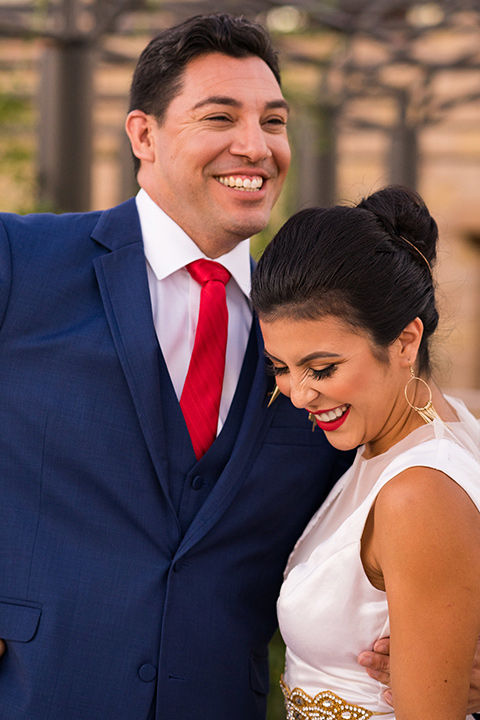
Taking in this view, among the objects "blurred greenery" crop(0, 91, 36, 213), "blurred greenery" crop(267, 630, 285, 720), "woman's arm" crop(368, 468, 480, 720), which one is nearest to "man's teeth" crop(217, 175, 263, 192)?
"woman's arm" crop(368, 468, 480, 720)

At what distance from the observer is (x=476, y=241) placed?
1068cm

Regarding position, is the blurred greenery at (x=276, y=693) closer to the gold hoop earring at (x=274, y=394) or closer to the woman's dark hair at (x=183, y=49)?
the gold hoop earring at (x=274, y=394)

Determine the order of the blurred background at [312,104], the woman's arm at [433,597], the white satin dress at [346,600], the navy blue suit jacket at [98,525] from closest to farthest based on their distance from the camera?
1. the woman's arm at [433,597]
2. the white satin dress at [346,600]
3. the navy blue suit jacket at [98,525]
4. the blurred background at [312,104]

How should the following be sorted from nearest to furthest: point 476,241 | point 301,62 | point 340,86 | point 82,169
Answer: point 82,169 → point 301,62 → point 340,86 → point 476,241

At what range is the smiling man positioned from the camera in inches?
72.2

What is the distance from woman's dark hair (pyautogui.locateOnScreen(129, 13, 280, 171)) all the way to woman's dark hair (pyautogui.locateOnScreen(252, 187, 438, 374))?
21.8 inches

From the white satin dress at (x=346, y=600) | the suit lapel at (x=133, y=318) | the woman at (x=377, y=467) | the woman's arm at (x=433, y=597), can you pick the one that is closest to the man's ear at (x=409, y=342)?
the woman at (x=377, y=467)

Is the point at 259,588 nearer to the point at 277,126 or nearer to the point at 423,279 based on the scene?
the point at 423,279

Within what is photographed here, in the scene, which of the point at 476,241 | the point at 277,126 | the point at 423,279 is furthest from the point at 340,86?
the point at 423,279

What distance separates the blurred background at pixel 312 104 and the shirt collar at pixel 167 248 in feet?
1.09

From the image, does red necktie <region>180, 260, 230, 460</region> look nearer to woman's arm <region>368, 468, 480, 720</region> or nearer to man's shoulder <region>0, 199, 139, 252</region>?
man's shoulder <region>0, 199, 139, 252</region>

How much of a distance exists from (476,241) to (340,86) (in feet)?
13.1

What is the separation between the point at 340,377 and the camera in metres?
1.67

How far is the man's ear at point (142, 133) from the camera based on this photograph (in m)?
2.17
